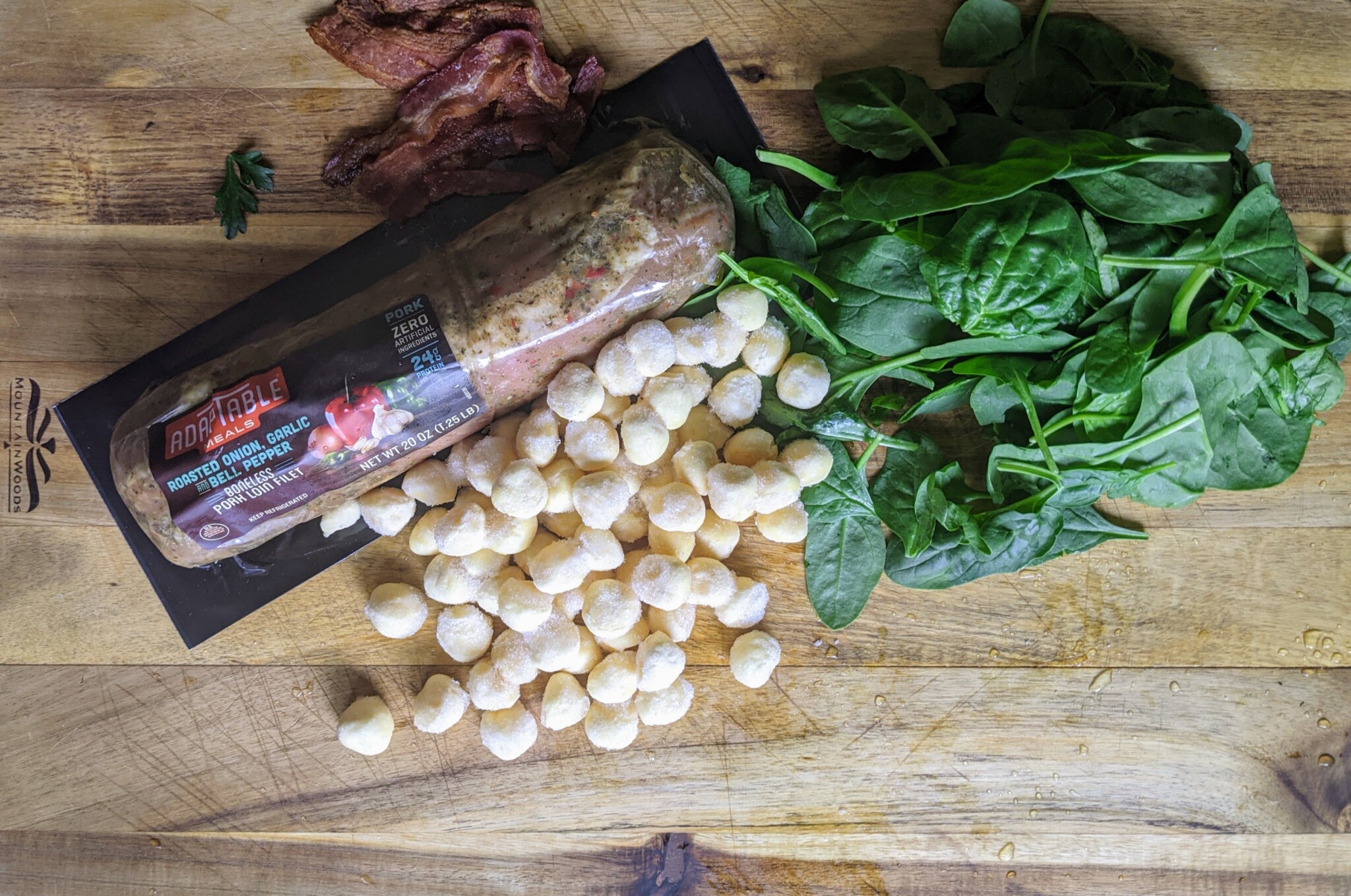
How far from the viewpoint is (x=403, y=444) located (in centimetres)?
119

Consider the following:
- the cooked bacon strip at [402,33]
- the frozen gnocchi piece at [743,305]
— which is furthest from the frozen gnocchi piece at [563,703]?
the cooked bacon strip at [402,33]

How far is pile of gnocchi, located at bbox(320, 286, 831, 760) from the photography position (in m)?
1.26

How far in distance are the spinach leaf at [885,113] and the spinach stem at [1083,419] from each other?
42 cm

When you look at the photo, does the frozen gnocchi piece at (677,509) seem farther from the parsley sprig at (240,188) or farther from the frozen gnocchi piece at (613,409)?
the parsley sprig at (240,188)

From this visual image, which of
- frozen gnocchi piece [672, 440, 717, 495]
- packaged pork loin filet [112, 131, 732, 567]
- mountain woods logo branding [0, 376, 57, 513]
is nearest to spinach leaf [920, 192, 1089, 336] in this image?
packaged pork loin filet [112, 131, 732, 567]

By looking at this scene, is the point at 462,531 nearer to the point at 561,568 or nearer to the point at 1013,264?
the point at 561,568

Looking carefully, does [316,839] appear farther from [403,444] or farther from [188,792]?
[403,444]

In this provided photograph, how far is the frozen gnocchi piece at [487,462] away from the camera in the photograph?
1.30 m

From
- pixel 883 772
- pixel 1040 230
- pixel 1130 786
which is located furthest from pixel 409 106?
pixel 1130 786

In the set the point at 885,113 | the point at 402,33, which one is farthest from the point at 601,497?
the point at 402,33

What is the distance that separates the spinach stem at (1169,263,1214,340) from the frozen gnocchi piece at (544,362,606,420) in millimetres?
827

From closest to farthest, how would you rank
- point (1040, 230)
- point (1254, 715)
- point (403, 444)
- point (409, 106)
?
point (1040, 230) → point (403, 444) → point (409, 106) → point (1254, 715)

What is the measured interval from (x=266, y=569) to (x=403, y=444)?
1.23 feet

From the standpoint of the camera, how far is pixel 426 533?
1.35 meters
